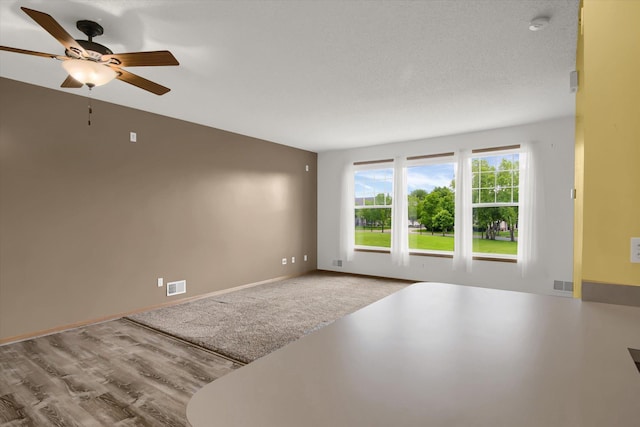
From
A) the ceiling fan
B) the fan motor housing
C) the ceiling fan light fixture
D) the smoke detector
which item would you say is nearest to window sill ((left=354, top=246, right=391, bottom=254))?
the smoke detector

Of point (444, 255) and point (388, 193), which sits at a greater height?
point (388, 193)

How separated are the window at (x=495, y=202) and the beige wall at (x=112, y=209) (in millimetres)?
3631

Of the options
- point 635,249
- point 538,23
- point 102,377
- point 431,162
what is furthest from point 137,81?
point 431,162

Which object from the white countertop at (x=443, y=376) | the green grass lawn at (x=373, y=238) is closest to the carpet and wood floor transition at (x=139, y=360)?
the white countertop at (x=443, y=376)

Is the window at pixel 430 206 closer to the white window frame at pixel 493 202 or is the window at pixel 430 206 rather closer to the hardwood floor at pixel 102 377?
the white window frame at pixel 493 202

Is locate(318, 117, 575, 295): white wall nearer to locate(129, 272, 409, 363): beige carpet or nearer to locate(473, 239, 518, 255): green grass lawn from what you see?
locate(473, 239, 518, 255): green grass lawn

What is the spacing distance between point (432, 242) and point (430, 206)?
2.24 ft

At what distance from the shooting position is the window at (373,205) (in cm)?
652

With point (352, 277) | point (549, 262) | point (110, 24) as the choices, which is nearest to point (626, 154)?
point (110, 24)

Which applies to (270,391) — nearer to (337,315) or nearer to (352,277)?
(337,315)

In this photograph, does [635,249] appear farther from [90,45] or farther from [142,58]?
[90,45]

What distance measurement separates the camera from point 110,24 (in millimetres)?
2334

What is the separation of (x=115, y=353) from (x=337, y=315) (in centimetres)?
236

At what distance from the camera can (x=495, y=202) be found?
17.5 feet
